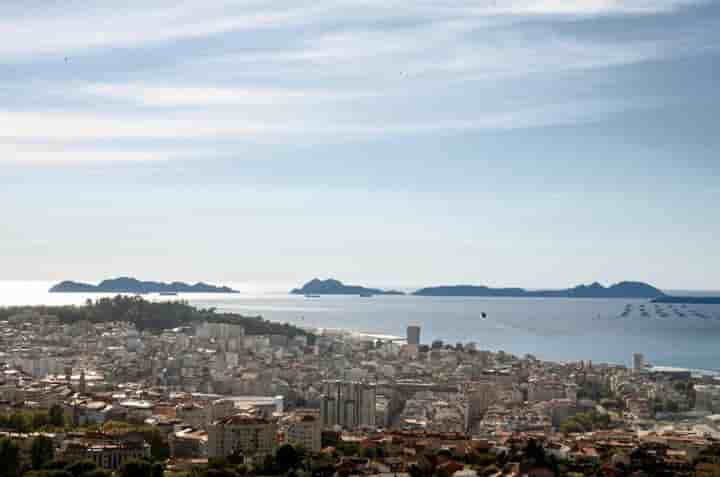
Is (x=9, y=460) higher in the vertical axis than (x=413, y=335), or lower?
lower

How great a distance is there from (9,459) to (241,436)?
3.76 metres

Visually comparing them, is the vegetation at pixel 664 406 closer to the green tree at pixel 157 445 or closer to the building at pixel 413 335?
the green tree at pixel 157 445

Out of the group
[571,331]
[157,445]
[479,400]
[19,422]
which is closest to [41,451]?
[157,445]

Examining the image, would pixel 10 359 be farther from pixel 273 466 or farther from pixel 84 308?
pixel 273 466

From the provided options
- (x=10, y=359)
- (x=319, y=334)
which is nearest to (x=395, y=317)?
(x=319, y=334)

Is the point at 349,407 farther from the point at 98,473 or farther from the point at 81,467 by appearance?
the point at 98,473

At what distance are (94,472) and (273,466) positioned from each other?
230 centimetres

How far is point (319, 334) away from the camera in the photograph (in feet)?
152

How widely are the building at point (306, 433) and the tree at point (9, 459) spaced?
4181 mm

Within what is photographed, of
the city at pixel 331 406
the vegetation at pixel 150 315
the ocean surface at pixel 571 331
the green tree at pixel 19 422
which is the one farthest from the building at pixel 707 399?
the vegetation at pixel 150 315

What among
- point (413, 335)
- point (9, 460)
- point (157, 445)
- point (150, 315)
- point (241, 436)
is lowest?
point (157, 445)

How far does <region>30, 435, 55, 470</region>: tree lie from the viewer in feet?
50.4

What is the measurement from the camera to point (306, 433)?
17.8 metres

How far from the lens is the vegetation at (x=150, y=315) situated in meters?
45.8
